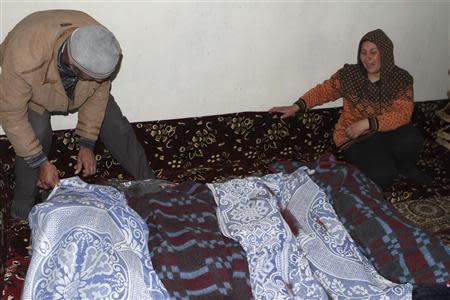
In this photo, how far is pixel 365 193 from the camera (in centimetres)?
196

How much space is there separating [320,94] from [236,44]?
54 centimetres

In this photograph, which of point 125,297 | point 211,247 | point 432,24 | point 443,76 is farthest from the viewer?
point 443,76

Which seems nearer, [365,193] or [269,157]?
[365,193]

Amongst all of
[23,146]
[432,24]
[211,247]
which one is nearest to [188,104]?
[23,146]

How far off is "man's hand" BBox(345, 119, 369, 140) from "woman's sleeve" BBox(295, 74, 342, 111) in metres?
0.21

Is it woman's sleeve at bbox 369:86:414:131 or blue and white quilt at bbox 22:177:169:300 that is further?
woman's sleeve at bbox 369:86:414:131

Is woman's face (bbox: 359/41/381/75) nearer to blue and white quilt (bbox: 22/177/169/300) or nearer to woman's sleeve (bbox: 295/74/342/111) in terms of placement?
woman's sleeve (bbox: 295/74/342/111)

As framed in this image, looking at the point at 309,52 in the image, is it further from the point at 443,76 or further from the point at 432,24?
the point at 443,76

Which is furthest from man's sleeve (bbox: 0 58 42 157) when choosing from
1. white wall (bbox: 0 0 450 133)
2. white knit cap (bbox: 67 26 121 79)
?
white wall (bbox: 0 0 450 133)

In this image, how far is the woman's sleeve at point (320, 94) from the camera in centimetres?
270

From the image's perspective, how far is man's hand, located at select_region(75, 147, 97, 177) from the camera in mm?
2209

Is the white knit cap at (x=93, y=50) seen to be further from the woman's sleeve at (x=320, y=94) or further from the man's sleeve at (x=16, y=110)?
the woman's sleeve at (x=320, y=94)

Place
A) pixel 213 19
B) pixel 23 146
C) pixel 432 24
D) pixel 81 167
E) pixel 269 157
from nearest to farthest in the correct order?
1. pixel 23 146
2. pixel 81 167
3. pixel 213 19
4. pixel 269 157
5. pixel 432 24

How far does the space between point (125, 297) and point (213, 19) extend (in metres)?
1.51
